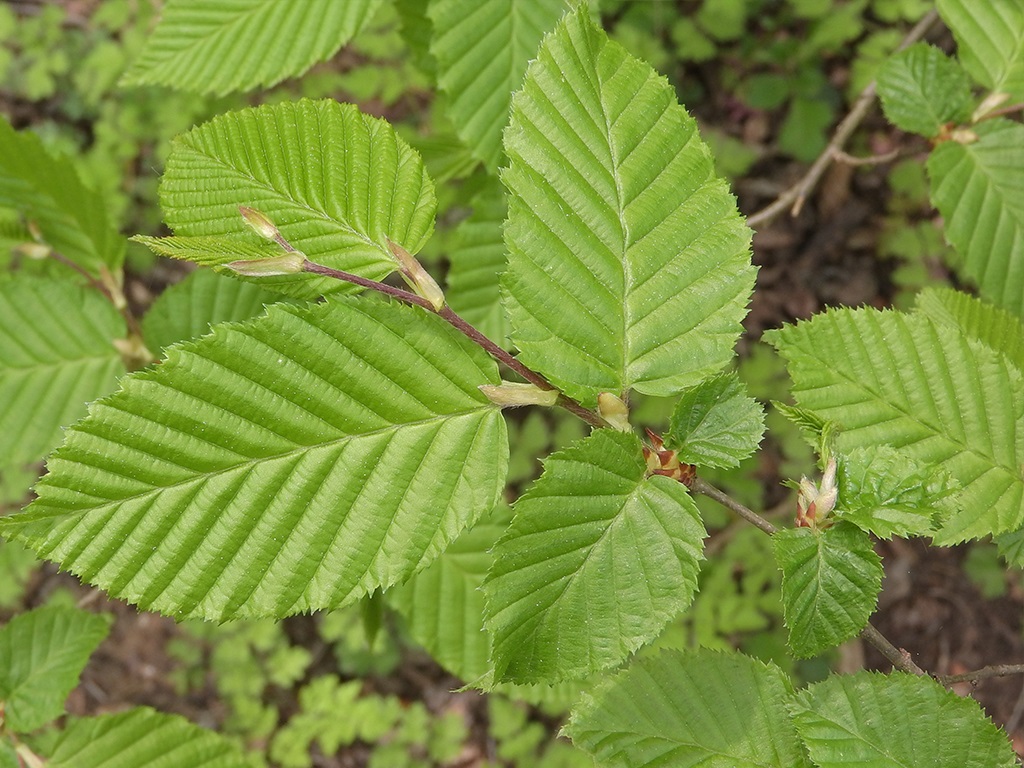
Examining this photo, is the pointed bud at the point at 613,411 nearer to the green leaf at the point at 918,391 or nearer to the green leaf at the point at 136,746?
the green leaf at the point at 918,391

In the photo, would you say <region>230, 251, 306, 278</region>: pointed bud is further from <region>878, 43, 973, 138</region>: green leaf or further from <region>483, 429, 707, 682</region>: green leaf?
<region>878, 43, 973, 138</region>: green leaf

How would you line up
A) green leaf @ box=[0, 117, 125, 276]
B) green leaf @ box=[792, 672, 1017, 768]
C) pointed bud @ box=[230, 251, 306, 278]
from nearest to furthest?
pointed bud @ box=[230, 251, 306, 278], green leaf @ box=[792, 672, 1017, 768], green leaf @ box=[0, 117, 125, 276]

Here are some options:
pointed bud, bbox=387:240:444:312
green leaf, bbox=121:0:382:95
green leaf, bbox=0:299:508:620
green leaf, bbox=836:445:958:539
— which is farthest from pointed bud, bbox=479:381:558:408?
green leaf, bbox=121:0:382:95

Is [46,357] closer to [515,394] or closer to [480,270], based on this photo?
[480,270]

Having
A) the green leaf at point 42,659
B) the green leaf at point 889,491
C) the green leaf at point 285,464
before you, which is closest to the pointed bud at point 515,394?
the green leaf at point 285,464

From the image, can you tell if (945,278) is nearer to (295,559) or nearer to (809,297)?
(809,297)
